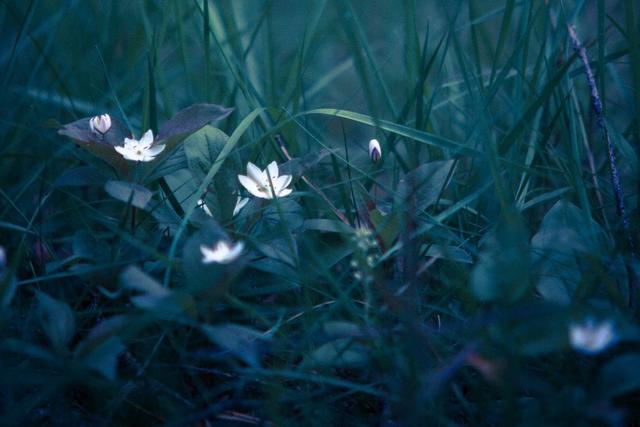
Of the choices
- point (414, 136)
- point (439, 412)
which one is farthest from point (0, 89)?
point (439, 412)

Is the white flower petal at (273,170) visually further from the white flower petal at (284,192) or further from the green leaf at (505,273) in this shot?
the green leaf at (505,273)

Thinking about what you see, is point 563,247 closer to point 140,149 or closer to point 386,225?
point 386,225

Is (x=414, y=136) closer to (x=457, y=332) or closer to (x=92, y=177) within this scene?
(x=457, y=332)

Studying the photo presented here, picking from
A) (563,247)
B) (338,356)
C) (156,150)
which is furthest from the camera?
(156,150)

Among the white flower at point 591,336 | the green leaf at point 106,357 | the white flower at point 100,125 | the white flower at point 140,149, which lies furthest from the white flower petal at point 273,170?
the white flower at point 591,336

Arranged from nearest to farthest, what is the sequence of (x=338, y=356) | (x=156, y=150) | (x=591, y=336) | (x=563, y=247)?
(x=591, y=336) < (x=338, y=356) < (x=563, y=247) < (x=156, y=150)

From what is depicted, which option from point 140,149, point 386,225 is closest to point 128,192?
point 140,149
